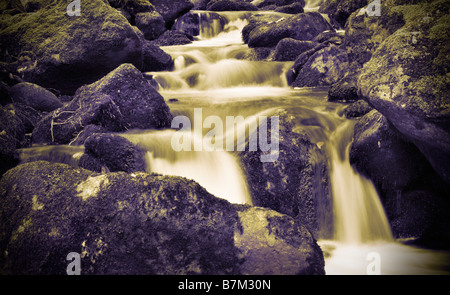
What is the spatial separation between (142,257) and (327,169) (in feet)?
8.39

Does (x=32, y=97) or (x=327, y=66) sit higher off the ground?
(x=327, y=66)

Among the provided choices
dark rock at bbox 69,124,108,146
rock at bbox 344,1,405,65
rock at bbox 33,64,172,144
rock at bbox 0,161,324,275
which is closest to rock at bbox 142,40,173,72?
rock at bbox 33,64,172,144

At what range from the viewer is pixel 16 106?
208 inches

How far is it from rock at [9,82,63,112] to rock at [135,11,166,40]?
752 cm

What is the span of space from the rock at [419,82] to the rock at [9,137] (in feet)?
13.0

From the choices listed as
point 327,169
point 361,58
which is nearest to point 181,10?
point 361,58

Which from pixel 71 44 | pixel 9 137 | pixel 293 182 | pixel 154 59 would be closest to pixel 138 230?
pixel 293 182

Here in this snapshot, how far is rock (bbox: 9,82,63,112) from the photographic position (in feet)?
17.9

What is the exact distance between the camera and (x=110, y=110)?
459 cm

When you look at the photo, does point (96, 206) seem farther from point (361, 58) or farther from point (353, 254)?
point (361, 58)

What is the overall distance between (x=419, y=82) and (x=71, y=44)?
6031mm

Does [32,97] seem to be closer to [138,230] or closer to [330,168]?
[138,230]

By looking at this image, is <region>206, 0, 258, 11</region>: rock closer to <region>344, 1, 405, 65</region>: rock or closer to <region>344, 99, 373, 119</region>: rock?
<region>344, 1, 405, 65</region>: rock

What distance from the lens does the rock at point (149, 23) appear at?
1216 cm
